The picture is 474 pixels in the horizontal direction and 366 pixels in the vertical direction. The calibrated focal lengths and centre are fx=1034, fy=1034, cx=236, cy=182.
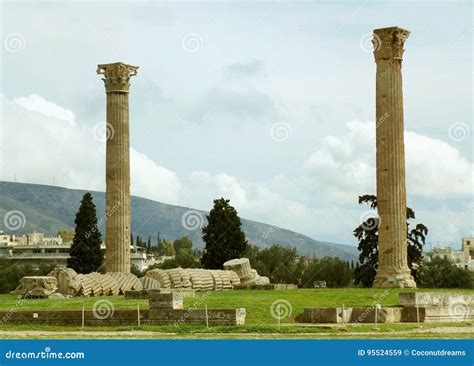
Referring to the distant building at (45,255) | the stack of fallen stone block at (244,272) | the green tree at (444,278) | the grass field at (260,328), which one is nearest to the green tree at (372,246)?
the green tree at (444,278)

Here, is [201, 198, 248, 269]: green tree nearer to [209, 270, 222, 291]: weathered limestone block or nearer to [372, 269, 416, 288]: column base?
[209, 270, 222, 291]: weathered limestone block

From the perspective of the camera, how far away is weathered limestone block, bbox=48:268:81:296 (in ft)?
125

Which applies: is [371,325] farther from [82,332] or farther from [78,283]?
[78,283]

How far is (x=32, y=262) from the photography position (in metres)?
136

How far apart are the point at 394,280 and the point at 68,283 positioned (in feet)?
39.8

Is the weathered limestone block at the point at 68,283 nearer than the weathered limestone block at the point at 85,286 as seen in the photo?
Yes

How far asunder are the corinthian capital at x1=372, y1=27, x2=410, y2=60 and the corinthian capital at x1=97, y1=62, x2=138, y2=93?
12.2 metres

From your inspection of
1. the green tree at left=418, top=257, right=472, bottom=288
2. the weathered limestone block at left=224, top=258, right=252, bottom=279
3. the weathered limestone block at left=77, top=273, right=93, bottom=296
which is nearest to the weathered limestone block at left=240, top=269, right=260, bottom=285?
the weathered limestone block at left=224, top=258, right=252, bottom=279

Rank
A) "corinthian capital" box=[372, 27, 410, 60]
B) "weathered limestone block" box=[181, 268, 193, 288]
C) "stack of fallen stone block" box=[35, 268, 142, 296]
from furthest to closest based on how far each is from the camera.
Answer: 1. "corinthian capital" box=[372, 27, 410, 60]
2. "weathered limestone block" box=[181, 268, 193, 288]
3. "stack of fallen stone block" box=[35, 268, 142, 296]

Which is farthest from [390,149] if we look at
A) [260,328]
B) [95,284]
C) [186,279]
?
[260,328]

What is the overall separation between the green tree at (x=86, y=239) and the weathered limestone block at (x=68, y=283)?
26.8 m

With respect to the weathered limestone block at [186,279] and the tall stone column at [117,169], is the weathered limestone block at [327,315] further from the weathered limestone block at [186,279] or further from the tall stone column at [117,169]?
the tall stone column at [117,169]

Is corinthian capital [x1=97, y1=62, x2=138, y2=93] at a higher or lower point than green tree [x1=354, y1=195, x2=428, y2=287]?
higher

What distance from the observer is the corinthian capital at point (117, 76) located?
4609 cm
